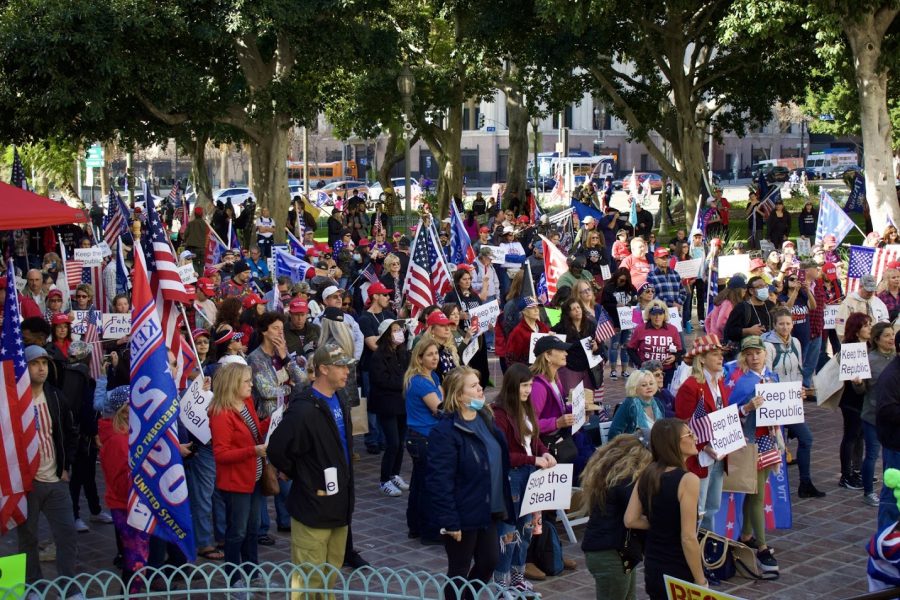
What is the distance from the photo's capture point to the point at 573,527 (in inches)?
374

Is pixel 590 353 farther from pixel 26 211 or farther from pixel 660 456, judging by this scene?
pixel 26 211

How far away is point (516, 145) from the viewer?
127 ft

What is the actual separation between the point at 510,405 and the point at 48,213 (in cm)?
448

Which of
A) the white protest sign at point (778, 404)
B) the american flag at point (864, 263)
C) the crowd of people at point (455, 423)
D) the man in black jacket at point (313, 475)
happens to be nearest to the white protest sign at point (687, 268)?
the american flag at point (864, 263)

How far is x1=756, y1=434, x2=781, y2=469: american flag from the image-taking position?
8852 millimetres

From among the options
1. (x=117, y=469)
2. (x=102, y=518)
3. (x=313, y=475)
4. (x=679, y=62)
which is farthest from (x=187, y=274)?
(x=679, y=62)

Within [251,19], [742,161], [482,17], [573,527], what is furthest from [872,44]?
[742,161]

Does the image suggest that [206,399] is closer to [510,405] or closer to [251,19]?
[510,405]

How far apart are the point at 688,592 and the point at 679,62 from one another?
27.1 metres

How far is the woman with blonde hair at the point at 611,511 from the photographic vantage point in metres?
6.45

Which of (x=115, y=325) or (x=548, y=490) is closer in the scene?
(x=548, y=490)

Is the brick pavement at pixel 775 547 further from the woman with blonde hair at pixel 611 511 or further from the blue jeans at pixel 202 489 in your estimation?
the woman with blonde hair at pixel 611 511

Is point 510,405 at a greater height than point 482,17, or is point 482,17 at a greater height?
point 482,17

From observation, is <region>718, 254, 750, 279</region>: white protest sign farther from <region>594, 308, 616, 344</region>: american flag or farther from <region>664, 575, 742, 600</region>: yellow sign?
<region>664, 575, 742, 600</region>: yellow sign
